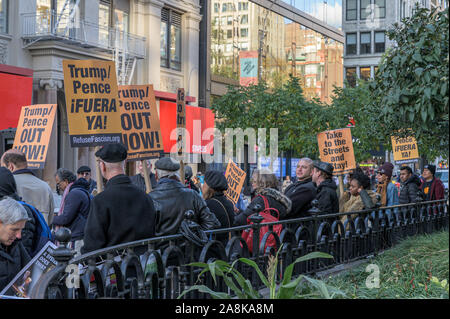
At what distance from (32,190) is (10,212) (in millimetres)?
2561

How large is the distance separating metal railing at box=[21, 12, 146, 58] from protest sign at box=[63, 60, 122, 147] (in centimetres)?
1364

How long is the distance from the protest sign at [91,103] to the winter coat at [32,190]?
114 cm

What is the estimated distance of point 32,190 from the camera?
754 cm

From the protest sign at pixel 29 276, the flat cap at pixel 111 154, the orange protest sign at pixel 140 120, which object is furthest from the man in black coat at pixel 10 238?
the orange protest sign at pixel 140 120

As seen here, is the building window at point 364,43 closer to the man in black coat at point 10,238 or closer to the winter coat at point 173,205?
the winter coat at point 173,205

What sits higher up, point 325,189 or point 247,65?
point 247,65

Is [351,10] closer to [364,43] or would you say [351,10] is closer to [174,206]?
[364,43]

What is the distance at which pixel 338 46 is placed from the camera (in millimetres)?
56875

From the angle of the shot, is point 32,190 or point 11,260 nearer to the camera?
point 11,260

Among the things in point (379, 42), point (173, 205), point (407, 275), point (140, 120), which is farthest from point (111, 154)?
point (379, 42)

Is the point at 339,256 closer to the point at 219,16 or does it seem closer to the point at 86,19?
the point at 86,19

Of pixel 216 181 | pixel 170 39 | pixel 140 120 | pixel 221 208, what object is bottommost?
pixel 221 208

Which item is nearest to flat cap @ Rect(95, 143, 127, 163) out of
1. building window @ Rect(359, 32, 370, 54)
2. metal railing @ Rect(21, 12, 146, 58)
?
metal railing @ Rect(21, 12, 146, 58)

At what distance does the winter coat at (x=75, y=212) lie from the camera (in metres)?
8.09
